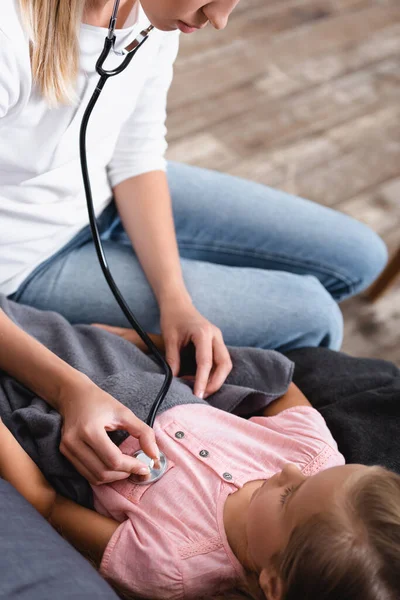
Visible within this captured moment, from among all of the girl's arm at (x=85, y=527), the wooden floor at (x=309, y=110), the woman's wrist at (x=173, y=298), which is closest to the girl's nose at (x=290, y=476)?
the girl's arm at (x=85, y=527)

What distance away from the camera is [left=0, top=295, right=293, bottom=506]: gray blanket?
875 millimetres

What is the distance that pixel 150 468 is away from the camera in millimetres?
855

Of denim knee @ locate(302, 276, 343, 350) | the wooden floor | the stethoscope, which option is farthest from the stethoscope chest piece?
the wooden floor

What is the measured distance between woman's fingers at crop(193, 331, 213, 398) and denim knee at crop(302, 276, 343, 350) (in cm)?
24

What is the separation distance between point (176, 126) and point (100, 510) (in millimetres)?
1644

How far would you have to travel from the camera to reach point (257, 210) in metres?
1.32

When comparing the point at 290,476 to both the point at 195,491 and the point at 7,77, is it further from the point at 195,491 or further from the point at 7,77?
the point at 7,77

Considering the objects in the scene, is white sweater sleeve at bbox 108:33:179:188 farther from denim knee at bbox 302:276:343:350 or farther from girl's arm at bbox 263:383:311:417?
girl's arm at bbox 263:383:311:417

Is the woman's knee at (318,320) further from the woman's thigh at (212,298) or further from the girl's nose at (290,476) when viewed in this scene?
the girl's nose at (290,476)

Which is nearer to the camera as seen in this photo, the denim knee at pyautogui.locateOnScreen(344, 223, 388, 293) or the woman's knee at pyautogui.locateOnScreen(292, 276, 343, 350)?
the woman's knee at pyautogui.locateOnScreen(292, 276, 343, 350)

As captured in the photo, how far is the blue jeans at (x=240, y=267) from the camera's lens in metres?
1.17

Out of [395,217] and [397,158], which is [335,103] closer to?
[397,158]

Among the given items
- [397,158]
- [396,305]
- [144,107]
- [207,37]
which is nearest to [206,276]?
[144,107]

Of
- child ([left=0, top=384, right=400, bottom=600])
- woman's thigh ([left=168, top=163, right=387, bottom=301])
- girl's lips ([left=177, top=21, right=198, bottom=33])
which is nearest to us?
child ([left=0, top=384, right=400, bottom=600])
